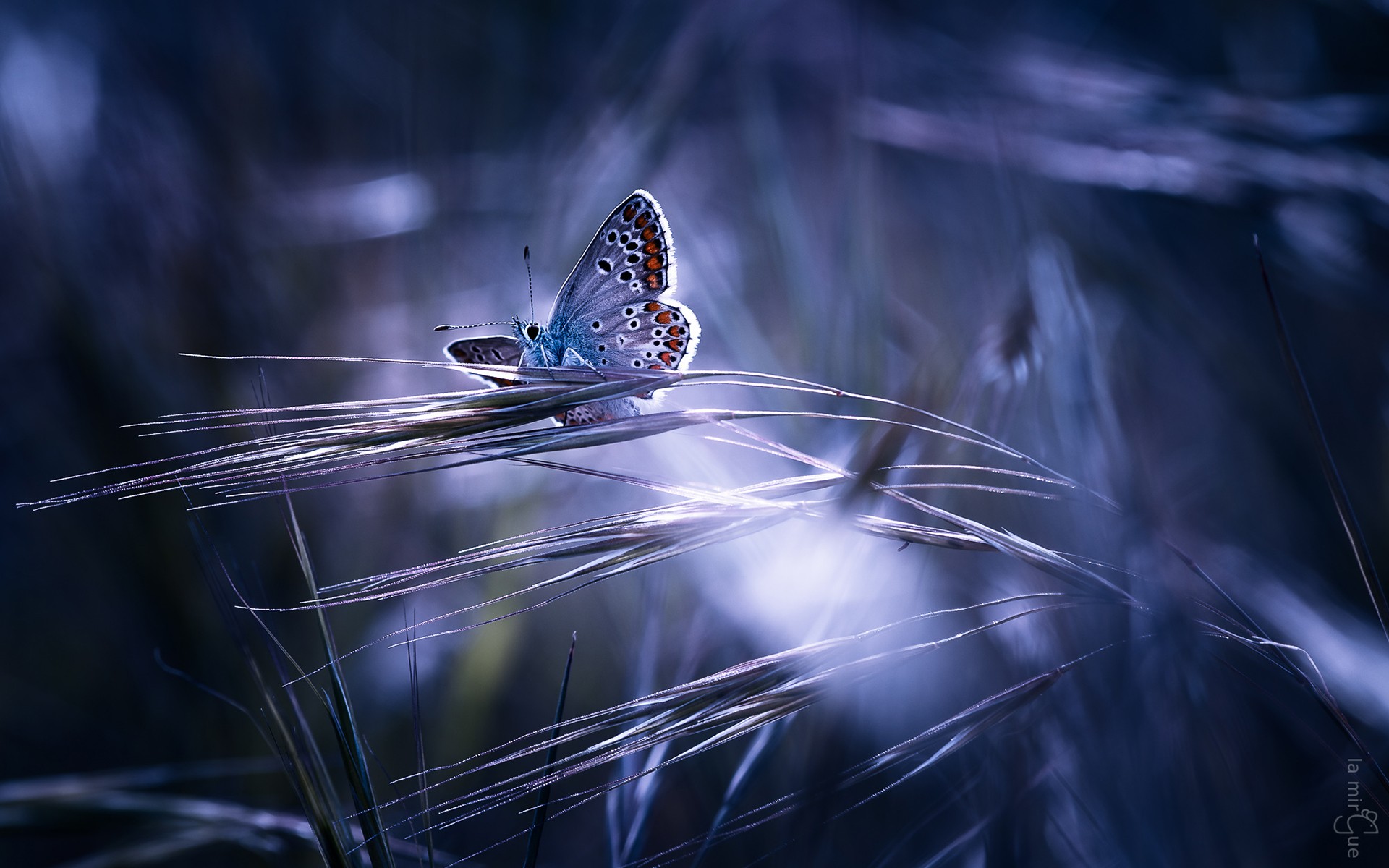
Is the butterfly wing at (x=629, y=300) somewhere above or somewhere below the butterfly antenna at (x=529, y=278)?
below

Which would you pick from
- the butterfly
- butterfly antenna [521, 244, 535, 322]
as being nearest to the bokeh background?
butterfly antenna [521, 244, 535, 322]

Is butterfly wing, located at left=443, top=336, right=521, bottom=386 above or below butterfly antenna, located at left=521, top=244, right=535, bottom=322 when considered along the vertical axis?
below

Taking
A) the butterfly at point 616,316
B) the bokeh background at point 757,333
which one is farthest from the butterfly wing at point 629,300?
the bokeh background at point 757,333

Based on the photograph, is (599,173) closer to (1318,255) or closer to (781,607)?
(781,607)

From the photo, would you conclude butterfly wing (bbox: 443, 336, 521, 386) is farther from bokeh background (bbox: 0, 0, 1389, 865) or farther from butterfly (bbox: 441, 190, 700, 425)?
bokeh background (bbox: 0, 0, 1389, 865)

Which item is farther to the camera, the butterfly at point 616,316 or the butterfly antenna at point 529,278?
the butterfly antenna at point 529,278

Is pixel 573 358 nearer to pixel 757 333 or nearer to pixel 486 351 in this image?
pixel 486 351

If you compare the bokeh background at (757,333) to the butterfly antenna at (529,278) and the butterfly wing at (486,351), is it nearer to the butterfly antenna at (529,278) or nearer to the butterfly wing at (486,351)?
the butterfly antenna at (529,278)

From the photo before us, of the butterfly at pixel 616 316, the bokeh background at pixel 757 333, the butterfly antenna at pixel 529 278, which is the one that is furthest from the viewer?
the butterfly antenna at pixel 529 278

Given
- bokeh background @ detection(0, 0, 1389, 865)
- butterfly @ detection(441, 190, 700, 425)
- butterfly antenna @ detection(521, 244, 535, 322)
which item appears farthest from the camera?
butterfly antenna @ detection(521, 244, 535, 322)
